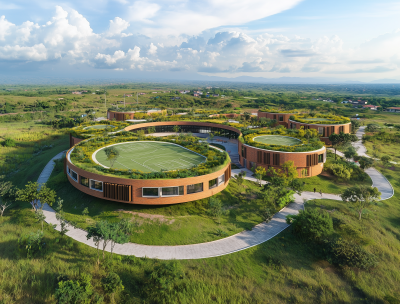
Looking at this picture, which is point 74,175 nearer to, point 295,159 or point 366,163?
point 295,159

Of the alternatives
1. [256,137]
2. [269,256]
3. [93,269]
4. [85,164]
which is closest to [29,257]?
[93,269]

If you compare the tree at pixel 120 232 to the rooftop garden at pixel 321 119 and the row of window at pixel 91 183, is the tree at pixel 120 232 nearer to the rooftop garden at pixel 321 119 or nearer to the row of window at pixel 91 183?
the row of window at pixel 91 183

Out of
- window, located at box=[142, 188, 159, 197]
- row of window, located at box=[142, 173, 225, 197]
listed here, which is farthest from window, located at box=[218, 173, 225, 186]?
window, located at box=[142, 188, 159, 197]

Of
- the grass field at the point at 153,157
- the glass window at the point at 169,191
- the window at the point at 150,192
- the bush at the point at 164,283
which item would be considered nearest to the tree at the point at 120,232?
the bush at the point at 164,283

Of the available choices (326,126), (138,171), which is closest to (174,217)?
(138,171)

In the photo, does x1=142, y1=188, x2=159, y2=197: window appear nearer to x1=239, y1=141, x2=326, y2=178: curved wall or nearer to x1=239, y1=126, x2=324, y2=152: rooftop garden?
x1=239, y1=141, x2=326, y2=178: curved wall

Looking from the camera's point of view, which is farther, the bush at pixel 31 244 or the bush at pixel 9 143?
the bush at pixel 9 143

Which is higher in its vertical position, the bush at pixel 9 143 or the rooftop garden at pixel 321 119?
the rooftop garden at pixel 321 119
